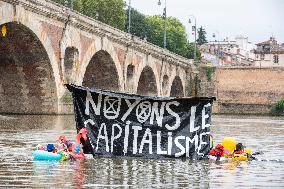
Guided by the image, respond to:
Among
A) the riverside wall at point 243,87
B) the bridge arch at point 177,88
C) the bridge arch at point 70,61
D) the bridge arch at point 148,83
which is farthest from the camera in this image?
the riverside wall at point 243,87

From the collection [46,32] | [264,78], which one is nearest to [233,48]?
[264,78]

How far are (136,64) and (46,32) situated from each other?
19.7 meters

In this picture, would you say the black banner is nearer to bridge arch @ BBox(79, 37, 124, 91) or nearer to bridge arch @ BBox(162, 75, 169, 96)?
bridge arch @ BBox(79, 37, 124, 91)

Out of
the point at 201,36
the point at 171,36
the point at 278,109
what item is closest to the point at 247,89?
the point at 278,109

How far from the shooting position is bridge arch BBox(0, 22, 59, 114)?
131 ft

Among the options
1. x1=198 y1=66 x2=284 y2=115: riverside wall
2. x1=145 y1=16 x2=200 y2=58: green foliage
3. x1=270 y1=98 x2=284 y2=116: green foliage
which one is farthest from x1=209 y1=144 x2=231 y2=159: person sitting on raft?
x1=145 y1=16 x2=200 y2=58: green foliage

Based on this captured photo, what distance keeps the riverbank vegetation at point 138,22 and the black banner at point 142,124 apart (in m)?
68.1

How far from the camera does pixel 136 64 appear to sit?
195 feet

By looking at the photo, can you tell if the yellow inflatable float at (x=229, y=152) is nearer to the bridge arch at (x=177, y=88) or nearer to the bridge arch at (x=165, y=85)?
the bridge arch at (x=165, y=85)

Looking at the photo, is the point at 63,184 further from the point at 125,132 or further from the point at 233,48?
the point at 233,48

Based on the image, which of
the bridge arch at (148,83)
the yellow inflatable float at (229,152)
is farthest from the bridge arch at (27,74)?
the bridge arch at (148,83)

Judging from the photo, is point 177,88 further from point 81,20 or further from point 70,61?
point 70,61

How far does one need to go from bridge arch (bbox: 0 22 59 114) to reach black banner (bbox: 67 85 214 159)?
23071 mm

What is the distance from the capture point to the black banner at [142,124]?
642 inches
